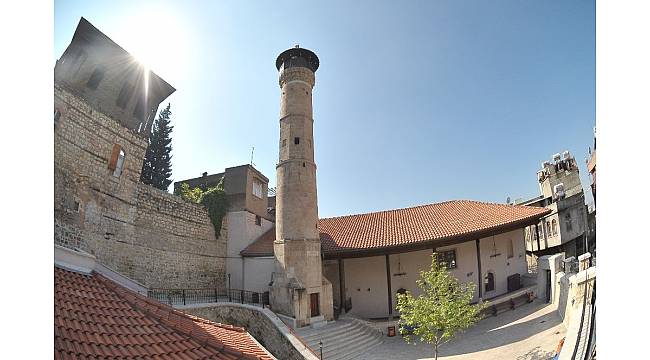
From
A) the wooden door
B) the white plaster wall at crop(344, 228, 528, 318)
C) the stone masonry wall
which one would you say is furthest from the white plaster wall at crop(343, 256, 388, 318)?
the stone masonry wall

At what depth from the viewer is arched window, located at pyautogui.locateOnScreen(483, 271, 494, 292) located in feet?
30.9

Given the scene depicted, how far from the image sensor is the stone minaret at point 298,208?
8.94 m

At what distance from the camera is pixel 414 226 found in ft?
32.3

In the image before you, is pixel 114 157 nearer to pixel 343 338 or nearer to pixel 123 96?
pixel 123 96

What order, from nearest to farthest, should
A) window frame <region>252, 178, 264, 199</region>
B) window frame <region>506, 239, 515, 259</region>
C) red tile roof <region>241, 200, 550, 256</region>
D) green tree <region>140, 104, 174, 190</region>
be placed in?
red tile roof <region>241, 200, 550, 256</region>, window frame <region>506, 239, 515, 259</region>, window frame <region>252, 178, 264, 199</region>, green tree <region>140, 104, 174, 190</region>

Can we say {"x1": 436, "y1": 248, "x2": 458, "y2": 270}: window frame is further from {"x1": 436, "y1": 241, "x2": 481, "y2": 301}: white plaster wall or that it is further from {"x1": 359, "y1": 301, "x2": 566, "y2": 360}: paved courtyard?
{"x1": 359, "y1": 301, "x2": 566, "y2": 360}: paved courtyard

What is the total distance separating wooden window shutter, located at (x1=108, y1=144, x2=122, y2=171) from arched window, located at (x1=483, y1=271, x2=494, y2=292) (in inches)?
452

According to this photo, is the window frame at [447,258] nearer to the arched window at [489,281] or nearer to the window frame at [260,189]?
the arched window at [489,281]

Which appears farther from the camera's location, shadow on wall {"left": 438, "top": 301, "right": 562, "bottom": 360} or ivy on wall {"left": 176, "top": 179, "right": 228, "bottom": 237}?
ivy on wall {"left": 176, "top": 179, "right": 228, "bottom": 237}

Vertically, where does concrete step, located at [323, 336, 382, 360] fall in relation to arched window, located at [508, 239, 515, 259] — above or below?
below

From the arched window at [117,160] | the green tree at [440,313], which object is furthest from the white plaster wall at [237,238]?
the green tree at [440,313]

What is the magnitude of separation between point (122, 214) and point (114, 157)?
158 cm

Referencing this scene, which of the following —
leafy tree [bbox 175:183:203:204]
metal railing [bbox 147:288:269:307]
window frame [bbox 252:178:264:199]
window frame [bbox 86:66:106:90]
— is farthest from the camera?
window frame [bbox 252:178:264:199]

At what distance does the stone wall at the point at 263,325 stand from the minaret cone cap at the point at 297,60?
26.7ft
